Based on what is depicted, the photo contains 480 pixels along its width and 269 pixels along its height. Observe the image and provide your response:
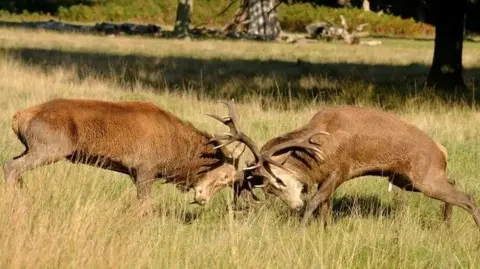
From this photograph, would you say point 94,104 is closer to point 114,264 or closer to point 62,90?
point 114,264

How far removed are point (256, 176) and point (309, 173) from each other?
1.53 ft

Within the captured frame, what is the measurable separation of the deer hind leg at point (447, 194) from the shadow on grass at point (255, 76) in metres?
7.45

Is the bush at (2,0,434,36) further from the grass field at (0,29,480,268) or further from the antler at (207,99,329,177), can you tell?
the antler at (207,99,329,177)

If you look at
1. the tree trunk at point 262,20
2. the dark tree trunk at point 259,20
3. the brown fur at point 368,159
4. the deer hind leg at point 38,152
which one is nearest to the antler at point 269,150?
the brown fur at point 368,159

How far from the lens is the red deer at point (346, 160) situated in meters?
8.03

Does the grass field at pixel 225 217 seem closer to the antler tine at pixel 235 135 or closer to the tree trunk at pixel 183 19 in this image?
the antler tine at pixel 235 135

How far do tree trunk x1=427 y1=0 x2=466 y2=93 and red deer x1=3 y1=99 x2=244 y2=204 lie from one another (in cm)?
1201

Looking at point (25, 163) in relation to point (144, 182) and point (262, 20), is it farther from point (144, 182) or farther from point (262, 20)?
point (262, 20)

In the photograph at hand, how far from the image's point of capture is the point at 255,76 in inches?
885

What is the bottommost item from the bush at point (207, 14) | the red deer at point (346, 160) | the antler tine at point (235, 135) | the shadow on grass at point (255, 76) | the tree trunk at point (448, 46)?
the bush at point (207, 14)

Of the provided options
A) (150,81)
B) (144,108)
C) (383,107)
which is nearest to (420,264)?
(144,108)

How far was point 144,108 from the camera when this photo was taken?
28.2 feet

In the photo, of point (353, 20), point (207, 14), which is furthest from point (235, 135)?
point (207, 14)

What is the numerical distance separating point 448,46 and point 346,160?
12.6 meters
